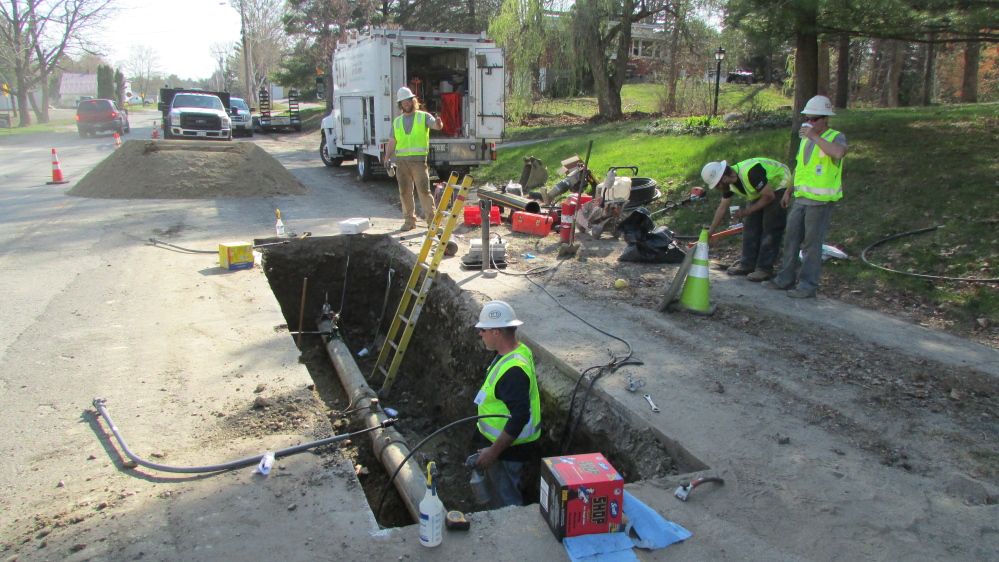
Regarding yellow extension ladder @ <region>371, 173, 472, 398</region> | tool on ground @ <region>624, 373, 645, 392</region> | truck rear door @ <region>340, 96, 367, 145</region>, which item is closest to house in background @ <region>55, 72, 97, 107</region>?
truck rear door @ <region>340, 96, 367, 145</region>

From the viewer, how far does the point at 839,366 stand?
4.99 metres

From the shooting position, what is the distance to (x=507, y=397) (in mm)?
3961

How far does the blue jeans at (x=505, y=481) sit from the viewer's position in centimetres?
→ 434

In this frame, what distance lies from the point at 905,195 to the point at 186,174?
13361 millimetres

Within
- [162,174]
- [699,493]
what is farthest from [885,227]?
[162,174]

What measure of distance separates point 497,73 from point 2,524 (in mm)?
12083

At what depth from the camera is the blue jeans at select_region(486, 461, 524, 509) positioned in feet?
14.3

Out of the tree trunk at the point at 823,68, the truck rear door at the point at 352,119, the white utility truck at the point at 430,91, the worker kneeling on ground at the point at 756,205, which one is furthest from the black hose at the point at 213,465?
the tree trunk at the point at 823,68

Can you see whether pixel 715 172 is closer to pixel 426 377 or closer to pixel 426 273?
pixel 426 273

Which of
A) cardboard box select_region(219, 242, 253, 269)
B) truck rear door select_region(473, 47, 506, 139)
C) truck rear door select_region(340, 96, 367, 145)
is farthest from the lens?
truck rear door select_region(340, 96, 367, 145)

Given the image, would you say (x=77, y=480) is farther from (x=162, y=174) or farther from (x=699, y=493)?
(x=162, y=174)

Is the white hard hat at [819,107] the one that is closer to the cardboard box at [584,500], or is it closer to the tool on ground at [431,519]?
the cardboard box at [584,500]

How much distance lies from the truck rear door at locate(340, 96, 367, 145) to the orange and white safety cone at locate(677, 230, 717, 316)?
10.2 m

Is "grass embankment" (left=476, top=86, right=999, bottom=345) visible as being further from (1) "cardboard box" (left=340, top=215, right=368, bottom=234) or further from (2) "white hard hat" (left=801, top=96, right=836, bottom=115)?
(1) "cardboard box" (left=340, top=215, right=368, bottom=234)
